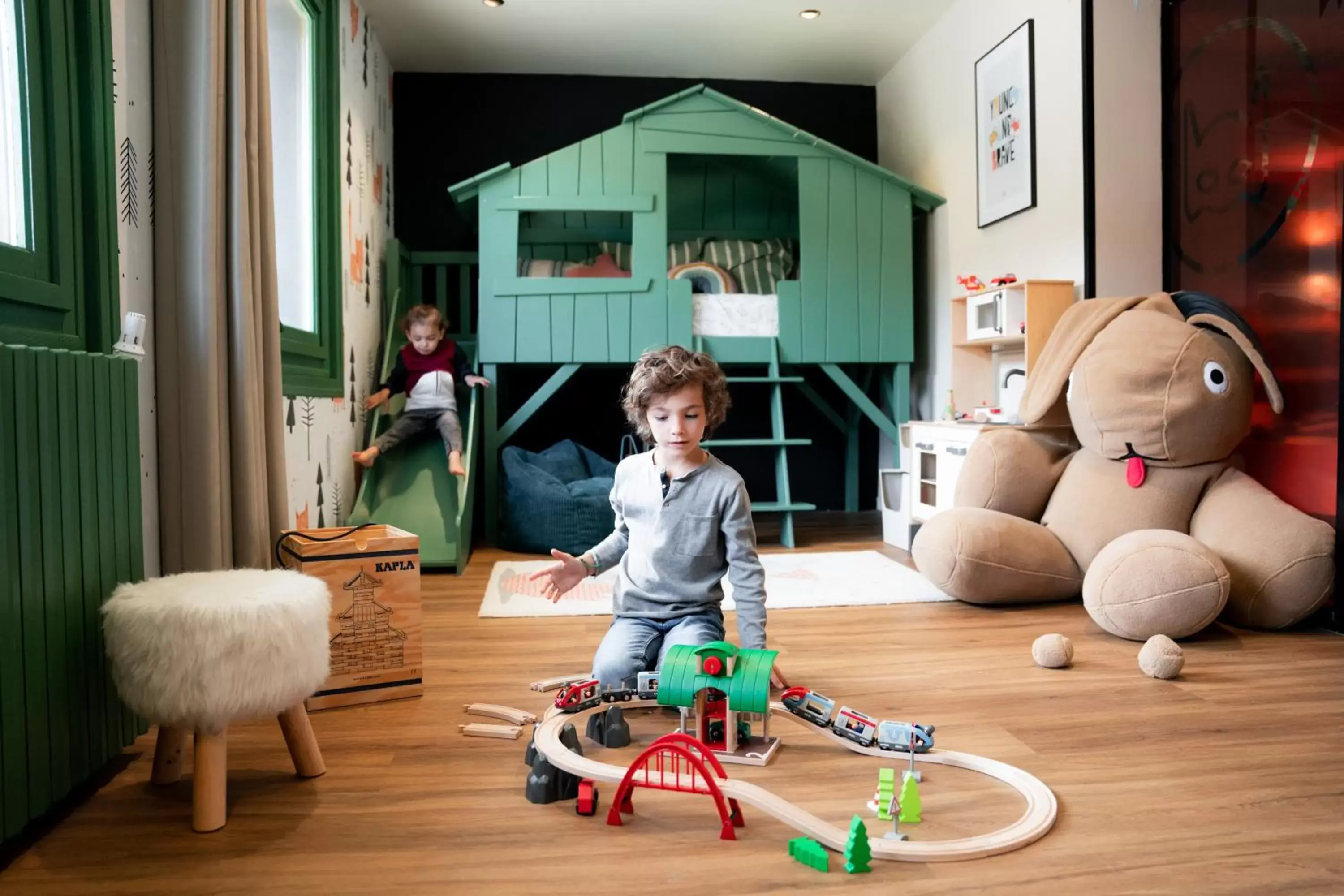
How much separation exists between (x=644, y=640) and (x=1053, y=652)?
94 cm

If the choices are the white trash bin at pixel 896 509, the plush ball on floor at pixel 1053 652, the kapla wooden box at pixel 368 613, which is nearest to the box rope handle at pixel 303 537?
the kapla wooden box at pixel 368 613

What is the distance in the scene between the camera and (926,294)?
4.55 metres

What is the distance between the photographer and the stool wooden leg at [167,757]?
1.52 metres

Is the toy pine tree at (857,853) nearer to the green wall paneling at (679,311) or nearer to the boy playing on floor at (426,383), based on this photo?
the boy playing on floor at (426,383)

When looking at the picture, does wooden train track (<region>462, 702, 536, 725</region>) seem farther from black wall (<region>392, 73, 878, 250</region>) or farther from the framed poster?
black wall (<region>392, 73, 878, 250</region>)

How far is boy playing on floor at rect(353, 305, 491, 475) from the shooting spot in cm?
390

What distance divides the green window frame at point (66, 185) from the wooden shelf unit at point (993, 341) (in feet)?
8.86

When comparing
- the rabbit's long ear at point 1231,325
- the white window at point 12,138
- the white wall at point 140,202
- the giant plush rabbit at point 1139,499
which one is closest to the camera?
the white window at point 12,138

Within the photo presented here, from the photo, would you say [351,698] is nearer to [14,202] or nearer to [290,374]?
[14,202]

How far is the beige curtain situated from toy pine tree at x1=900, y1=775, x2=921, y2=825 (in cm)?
136

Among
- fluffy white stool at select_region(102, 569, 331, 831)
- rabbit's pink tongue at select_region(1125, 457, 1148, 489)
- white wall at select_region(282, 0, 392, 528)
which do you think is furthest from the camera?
white wall at select_region(282, 0, 392, 528)

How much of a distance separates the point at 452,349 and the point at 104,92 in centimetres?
248

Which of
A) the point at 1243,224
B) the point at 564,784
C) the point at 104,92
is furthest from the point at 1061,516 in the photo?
the point at 104,92

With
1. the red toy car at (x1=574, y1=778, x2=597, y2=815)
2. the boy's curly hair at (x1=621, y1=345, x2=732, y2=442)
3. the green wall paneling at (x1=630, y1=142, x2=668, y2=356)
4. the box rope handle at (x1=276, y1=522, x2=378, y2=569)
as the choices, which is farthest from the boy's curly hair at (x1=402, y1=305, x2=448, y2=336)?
the red toy car at (x1=574, y1=778, x2=597, y2=815)
